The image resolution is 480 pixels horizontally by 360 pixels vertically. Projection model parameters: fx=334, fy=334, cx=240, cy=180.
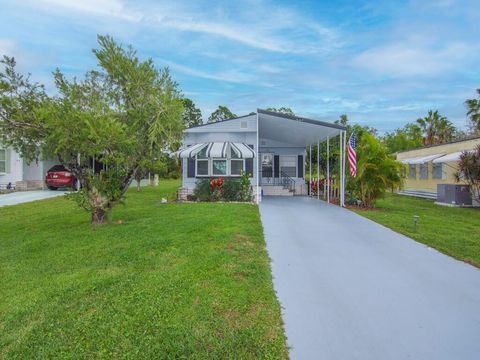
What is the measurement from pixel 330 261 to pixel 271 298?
217 cm

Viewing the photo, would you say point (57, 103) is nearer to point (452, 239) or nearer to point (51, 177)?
point (452, 239)

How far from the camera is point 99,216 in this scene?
31.5ft

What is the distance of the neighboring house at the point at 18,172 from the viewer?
2166 centimetres

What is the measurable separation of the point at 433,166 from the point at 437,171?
65 cm

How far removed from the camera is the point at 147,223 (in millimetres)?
9586

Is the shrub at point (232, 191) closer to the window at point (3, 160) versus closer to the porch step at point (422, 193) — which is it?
the porch step at point (422, 193)

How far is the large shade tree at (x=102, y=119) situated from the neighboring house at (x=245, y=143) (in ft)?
15.0

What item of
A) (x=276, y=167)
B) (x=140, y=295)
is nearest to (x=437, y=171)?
(x=276, y=167)

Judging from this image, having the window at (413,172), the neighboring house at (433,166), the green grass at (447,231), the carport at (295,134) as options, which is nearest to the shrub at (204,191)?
the carport at (295,134)

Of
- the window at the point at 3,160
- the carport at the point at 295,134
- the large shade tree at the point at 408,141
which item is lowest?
the window at the point at 3,160

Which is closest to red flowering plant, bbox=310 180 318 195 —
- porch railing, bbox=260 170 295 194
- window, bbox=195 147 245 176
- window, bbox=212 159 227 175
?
porch railing, bbox=260 170 295 194

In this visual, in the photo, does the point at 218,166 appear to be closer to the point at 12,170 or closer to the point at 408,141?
the point at 12,170

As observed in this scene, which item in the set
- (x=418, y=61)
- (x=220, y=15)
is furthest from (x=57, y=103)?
(x=418, y=61)

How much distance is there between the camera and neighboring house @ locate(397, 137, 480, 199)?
1900cm
